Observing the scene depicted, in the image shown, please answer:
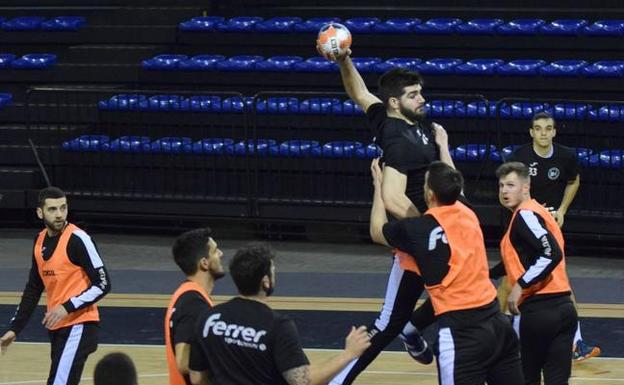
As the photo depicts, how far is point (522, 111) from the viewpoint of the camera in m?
17.7

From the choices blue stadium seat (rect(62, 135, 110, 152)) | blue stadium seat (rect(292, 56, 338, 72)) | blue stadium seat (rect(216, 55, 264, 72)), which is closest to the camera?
blue stadium seat (rect(62, 135, 110, 152))

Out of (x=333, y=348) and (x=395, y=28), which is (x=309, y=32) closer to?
(x=395, y=28)

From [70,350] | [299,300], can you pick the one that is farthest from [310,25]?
[70,350]

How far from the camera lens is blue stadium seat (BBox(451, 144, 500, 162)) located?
17.6 metres

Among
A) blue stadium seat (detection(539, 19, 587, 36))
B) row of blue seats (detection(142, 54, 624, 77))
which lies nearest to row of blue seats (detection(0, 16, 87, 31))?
row of blue seats (detection(142, 54, 624, 77))

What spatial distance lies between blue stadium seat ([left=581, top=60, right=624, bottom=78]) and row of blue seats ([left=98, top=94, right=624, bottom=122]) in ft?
3.09

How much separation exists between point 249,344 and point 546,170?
244 inches

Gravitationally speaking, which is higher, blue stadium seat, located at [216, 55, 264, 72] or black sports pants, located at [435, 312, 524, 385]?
blue stadium seat, located at [216, 55, 264, 72]

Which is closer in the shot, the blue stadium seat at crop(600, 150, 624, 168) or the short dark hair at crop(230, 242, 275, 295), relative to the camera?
the short dark hair at crop(230, 242, 275, 295)

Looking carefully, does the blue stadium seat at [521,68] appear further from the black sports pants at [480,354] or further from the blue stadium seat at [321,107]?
the black sports pants at [480,354]

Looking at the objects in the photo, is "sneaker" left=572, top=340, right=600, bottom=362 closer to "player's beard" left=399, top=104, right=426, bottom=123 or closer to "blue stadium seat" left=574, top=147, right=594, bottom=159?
"player's beard" left=399, top=104, right=426, bottom=123

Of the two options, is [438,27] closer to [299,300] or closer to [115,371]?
[299,300]

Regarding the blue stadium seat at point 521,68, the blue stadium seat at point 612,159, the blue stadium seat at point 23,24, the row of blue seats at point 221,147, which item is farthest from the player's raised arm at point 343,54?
the blue stadium seat at point 23,24

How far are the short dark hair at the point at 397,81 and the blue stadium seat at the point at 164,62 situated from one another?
34.6 ft
